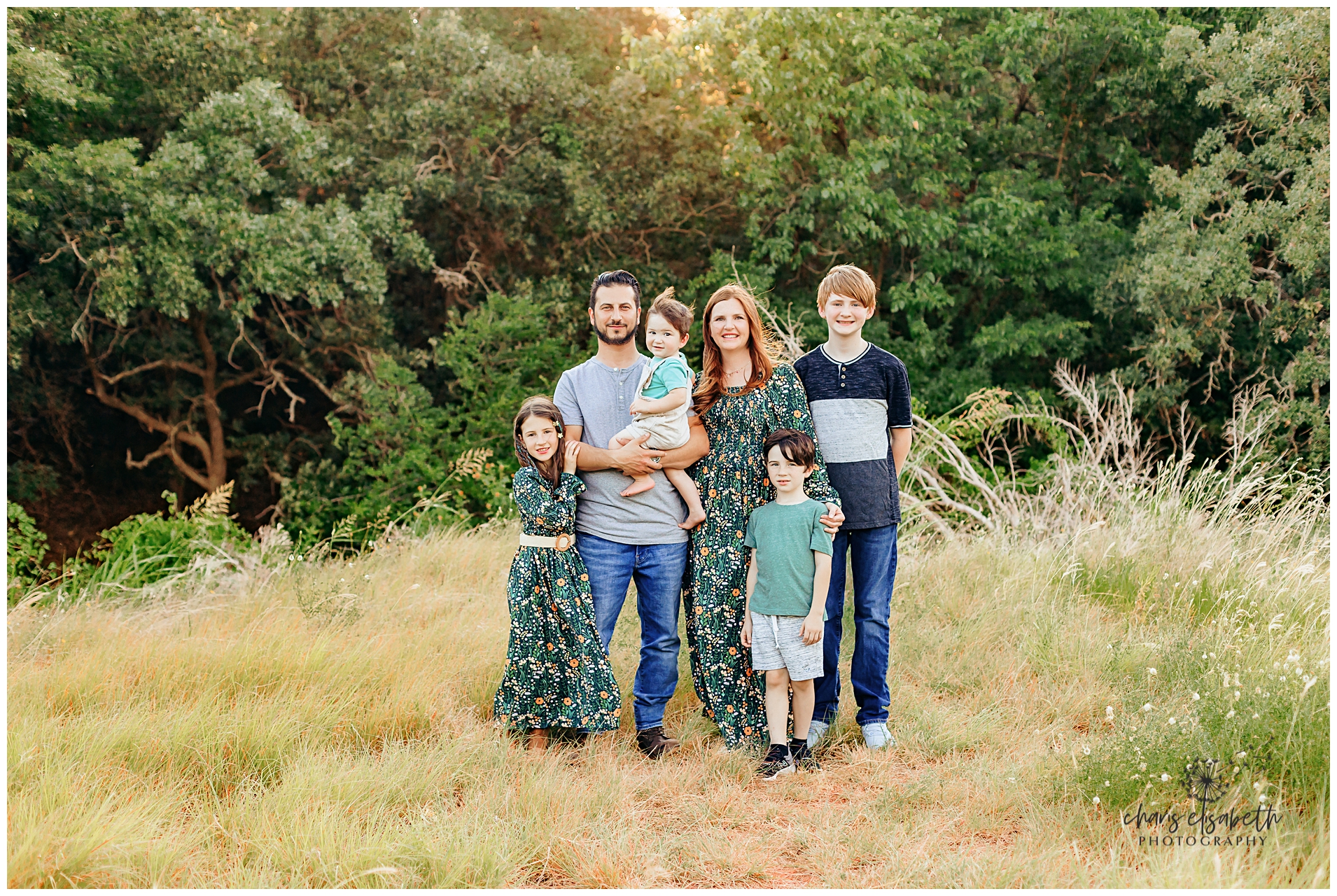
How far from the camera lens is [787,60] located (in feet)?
34.8

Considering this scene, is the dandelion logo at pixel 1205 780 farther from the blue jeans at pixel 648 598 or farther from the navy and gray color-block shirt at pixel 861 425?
the blue jeans at pixel 648 598

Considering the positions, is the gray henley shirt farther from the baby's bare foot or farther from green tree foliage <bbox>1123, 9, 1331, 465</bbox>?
green tree foliage <bbox>1123, 9, 1331, 465</bbox>

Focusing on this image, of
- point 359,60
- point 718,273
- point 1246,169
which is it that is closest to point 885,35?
point 718,273

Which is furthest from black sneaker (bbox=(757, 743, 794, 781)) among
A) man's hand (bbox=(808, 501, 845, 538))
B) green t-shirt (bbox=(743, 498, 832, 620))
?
man's hand (bbox=(808, 501, 845, 538))

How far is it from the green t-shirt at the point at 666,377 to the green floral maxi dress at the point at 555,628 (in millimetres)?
447

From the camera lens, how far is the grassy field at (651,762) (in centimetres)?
277

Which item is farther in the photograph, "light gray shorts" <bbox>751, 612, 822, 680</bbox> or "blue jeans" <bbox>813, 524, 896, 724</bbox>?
"blue jeans" <bbox>813, 524, 896, 724</bbox>

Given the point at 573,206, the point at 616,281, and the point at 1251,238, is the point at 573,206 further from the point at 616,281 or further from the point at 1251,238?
the point at 616,281

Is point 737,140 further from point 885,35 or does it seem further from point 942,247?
point 942,247

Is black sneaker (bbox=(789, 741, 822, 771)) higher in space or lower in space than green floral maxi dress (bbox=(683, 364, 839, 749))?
lower

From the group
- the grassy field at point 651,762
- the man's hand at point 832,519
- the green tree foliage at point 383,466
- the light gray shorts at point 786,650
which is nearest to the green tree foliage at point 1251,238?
the grassy field at point 651,762

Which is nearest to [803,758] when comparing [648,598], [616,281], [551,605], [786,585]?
[786,585]

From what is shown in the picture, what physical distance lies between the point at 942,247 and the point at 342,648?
9.08 meters

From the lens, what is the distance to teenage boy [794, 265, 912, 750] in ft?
11.9
